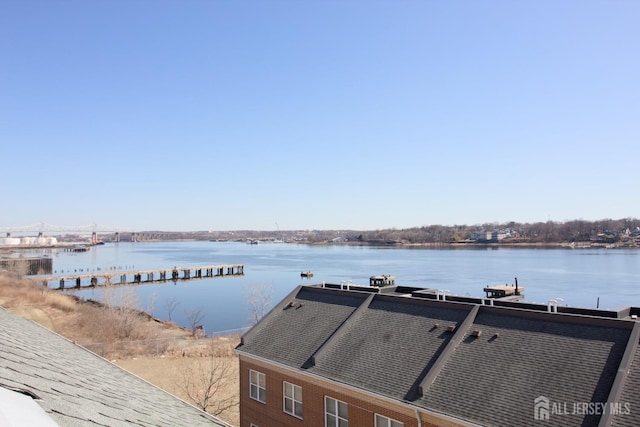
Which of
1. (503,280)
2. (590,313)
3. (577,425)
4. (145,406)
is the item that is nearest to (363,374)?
(577,425)

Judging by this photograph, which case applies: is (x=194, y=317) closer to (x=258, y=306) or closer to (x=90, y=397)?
(x=258, y=306)

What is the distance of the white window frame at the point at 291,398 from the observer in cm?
1711

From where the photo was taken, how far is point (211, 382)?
78.4 feet

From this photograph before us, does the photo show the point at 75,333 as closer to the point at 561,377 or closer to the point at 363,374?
the point at 363,374

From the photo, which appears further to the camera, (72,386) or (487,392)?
(487,392)

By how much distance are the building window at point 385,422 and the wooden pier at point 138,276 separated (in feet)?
291

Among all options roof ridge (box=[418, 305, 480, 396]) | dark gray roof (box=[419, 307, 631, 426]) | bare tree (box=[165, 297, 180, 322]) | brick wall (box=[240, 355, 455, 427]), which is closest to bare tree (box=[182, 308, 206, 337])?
bare tree (box=[165, 297, 180, 322])

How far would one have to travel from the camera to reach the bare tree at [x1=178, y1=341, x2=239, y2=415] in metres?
25.8

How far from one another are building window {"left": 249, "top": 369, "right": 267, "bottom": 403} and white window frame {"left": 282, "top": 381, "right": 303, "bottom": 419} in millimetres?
1232

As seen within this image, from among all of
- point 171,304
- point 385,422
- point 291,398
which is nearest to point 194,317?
point 171,304

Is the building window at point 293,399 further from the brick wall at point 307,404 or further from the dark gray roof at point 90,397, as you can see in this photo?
the dark gray roof at point 90,397

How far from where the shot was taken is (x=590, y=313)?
15.7 meters

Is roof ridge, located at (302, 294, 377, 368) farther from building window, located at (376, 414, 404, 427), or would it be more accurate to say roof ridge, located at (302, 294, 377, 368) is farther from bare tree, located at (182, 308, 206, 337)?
bare tree, located at (182, 308, 206, 337)

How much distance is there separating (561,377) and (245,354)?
1266cm
